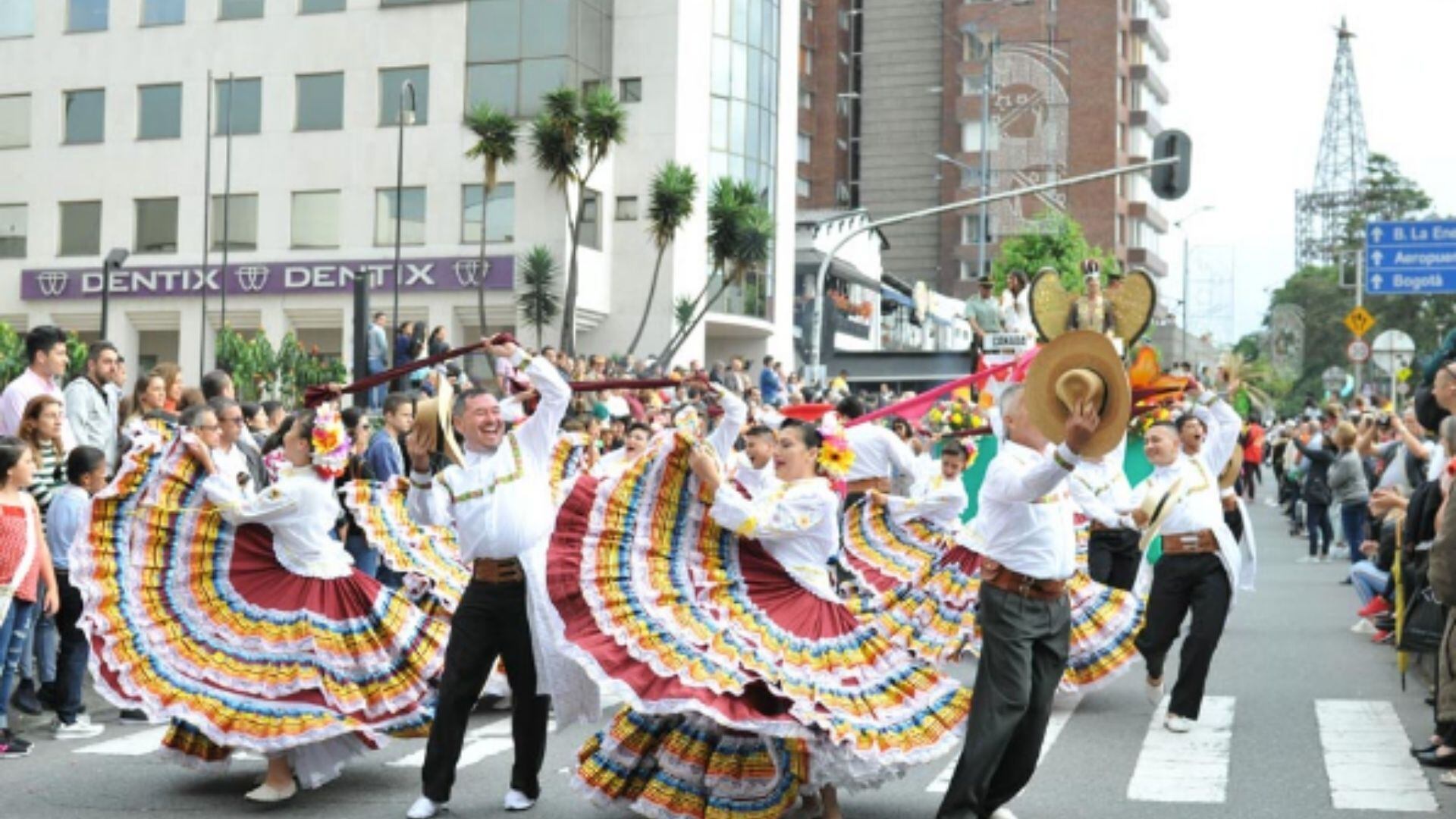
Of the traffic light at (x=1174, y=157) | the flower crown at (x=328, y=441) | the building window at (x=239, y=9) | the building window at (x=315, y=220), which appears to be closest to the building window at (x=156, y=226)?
the building window at (x=315, y=220)

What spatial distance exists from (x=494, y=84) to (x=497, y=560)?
3413 centimetres

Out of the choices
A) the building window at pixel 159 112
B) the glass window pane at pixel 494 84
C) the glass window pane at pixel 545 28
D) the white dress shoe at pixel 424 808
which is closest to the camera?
the white dress shoe at pixel 424 808

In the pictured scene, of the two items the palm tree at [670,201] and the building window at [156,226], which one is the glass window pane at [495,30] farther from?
the building window at [156,226]

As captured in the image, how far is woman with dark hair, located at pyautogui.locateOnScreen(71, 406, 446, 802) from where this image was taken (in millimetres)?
8227

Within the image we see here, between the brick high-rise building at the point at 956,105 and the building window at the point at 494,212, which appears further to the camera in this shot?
the brick high-rise building at the point at 956,105

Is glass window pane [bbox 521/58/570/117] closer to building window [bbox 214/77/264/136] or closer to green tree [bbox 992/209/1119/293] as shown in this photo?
building window [bbox 214/77/264/136]

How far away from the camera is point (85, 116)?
4416 centimetres

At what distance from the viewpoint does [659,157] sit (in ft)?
140

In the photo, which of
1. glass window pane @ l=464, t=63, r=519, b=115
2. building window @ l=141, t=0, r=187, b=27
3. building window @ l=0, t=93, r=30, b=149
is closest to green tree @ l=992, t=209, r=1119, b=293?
glass window pane @ l=464, t=63, r=519, b=115

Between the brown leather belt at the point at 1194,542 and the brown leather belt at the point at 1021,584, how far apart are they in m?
3.22

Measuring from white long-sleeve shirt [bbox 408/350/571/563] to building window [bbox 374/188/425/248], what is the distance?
33.8 m

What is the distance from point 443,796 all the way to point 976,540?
160 inches

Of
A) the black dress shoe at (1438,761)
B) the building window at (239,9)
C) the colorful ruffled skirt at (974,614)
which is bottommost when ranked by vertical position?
the black dress shoe at (1438,761)

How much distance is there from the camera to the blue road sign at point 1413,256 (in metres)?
27.2
